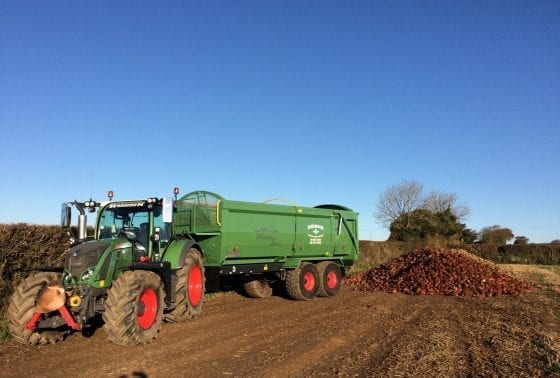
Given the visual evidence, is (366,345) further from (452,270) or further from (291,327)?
(452,270)

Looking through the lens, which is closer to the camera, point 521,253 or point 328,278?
point 328,278

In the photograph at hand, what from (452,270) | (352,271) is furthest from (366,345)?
(352,271)

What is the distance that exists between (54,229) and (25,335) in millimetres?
4432

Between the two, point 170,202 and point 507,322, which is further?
point 507,322

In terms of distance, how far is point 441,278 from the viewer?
15.7m

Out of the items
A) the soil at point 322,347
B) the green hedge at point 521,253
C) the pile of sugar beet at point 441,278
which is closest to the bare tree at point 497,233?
the green hedge at point 521,253

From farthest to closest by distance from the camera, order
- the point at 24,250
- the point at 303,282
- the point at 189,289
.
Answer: the point at 303,282 < the point at 24,250 < the point at 189,289

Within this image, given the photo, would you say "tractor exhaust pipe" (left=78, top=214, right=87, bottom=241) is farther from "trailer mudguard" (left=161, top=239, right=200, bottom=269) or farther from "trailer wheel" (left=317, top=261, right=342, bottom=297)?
"trailer wheel" (left=317, top=261, right=342, bottom=297)

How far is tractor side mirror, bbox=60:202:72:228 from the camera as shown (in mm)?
8375

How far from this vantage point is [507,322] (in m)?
9.76

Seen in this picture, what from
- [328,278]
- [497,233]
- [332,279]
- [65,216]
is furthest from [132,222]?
[497,233]

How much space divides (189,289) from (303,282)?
437 centimetres

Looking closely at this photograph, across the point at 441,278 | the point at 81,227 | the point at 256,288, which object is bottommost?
the point at 256,288

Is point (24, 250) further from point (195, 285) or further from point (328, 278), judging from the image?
point (328, 278)
